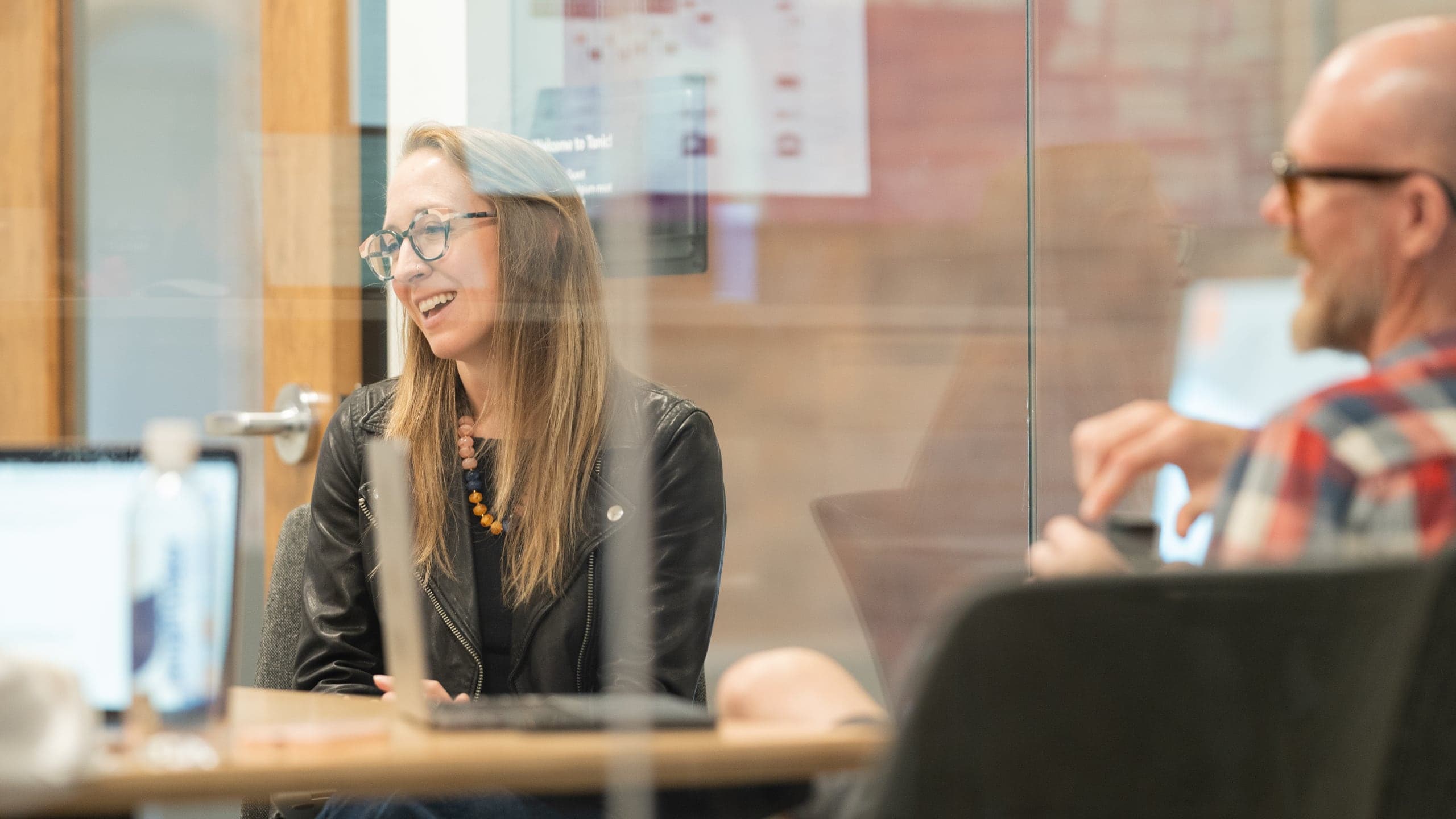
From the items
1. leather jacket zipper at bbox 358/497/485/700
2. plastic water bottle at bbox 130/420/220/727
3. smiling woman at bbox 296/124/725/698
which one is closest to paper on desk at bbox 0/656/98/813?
plastic water bottle at bbox 130/420/220/727

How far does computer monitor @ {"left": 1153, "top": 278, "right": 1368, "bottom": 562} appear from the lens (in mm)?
1175

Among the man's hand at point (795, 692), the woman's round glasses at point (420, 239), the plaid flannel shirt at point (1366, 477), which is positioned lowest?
the man's hand at point (795, 692)

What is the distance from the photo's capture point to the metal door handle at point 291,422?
1.88 metres

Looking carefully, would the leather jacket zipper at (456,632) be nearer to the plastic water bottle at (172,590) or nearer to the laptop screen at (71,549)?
the laptop screen at (71,549)

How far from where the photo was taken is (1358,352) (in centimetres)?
116

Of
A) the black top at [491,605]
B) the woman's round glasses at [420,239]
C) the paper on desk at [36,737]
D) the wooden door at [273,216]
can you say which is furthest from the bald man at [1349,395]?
the wooden door at [273,216]

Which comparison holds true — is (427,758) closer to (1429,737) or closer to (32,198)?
(1429,737)

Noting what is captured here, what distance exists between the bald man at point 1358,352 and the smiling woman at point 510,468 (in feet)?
1.41

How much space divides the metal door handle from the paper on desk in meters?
1.06

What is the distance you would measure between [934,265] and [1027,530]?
0.33 m

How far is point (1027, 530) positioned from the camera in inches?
62.7

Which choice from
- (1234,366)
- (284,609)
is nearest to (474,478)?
(284,609)

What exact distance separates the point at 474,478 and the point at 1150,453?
77 cm

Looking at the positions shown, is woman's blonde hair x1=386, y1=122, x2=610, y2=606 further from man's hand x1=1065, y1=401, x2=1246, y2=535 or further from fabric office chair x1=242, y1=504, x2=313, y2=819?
man's hand x1=1065, y1=401, x2=1246, y2=535
